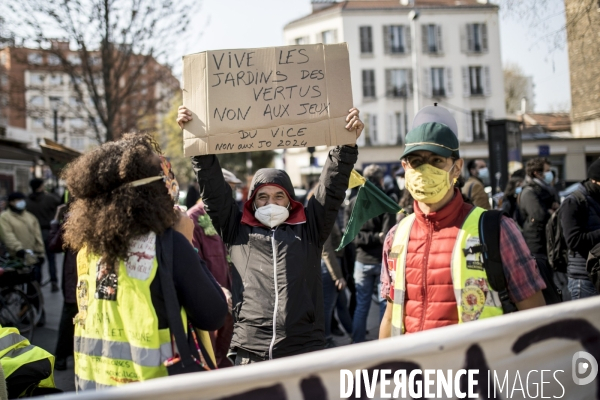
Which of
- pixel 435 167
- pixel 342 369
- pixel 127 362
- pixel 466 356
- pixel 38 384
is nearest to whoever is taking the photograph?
pixel 342 369

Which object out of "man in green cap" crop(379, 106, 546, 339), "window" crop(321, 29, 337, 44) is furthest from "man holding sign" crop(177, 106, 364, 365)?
"window" crop(321, 29, 337, 44)

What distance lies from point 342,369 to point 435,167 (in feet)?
4.19

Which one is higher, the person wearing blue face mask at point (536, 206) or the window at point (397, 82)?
the window at point (397, 82)

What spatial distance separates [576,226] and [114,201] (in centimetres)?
383

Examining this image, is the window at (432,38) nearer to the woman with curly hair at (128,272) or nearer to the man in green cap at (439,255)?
the man in green cap at (439,255)

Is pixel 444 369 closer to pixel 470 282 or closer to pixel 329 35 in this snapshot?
pixel 470 282

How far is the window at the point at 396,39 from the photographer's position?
145ft

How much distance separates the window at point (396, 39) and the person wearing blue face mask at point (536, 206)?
1516 inches

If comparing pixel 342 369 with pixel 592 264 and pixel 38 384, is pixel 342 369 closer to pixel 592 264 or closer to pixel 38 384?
pixel 38 384

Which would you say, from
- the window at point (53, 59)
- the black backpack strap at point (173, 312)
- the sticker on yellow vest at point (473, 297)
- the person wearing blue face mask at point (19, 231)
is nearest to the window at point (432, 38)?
the window at point (53, 59)

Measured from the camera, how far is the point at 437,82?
145ft

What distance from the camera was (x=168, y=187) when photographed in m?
2.53

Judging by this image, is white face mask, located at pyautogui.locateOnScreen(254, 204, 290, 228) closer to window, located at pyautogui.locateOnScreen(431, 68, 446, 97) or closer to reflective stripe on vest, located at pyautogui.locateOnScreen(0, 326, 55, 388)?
reflective stripe on vest, located at pyautogui.locateOnScreen(0, 326, 55, 388)

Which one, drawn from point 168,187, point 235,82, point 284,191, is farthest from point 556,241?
point 168,187
